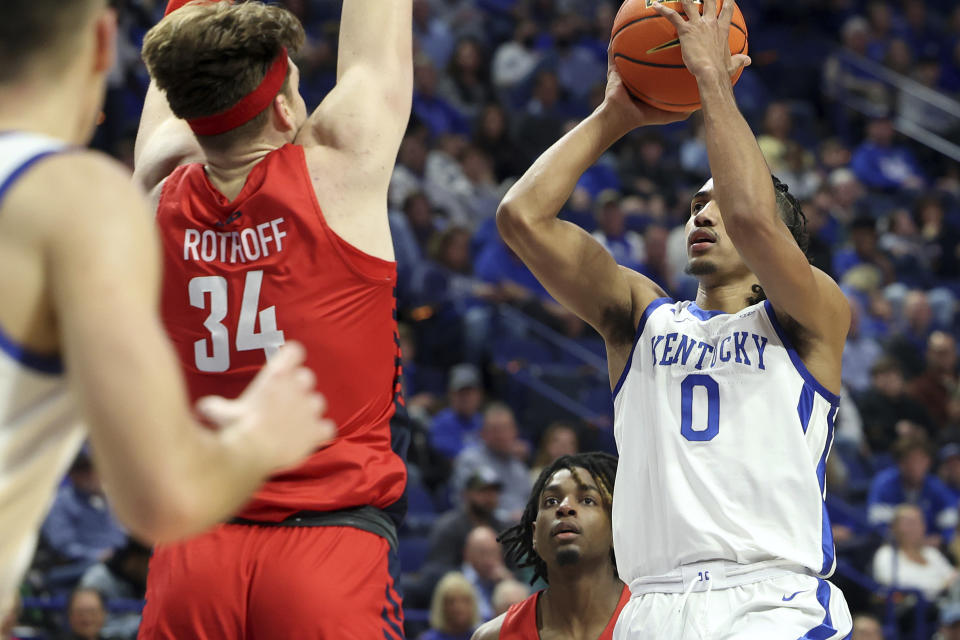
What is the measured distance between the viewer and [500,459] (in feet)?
30.9

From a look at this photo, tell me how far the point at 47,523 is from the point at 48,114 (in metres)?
6.64

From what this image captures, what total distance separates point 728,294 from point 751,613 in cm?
109

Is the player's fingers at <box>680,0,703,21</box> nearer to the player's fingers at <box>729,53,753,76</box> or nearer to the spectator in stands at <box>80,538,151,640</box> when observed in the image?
the player's fingers at <box>729,53,753,76</box>

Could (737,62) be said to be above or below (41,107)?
below

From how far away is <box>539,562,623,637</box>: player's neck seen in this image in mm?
4637

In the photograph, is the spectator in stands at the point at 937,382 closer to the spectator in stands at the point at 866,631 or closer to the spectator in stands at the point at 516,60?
the spectator in stands at the point at 866,631

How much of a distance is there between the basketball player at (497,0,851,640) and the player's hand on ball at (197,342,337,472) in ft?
6.31

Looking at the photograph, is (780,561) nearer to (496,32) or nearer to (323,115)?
(323,115)

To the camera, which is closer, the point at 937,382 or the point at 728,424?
the point at 728,424

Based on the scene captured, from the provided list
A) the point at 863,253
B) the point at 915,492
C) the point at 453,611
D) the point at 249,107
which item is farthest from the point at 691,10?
the point at 863,253

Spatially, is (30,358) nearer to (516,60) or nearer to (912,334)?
(912,334)

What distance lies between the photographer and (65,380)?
182 cm

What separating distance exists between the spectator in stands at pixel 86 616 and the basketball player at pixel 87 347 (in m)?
5.16

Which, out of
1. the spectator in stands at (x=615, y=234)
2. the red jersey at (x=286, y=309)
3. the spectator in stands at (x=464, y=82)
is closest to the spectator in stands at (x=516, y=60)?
the spectator in stands at (x=464, y=82)
